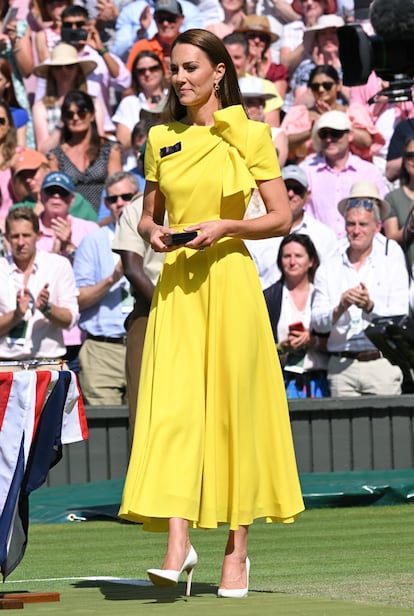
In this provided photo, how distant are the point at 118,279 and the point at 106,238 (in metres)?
0.42

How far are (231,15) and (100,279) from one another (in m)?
5.20

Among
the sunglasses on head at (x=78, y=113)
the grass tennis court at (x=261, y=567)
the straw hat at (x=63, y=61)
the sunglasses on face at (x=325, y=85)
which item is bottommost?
the grass tennis court at (x=261, y=567)

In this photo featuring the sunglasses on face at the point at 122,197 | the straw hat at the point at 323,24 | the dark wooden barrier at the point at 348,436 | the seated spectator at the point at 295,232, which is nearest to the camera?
the dark wooden barrier at the point at 348,436

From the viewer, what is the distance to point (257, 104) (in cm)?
1465

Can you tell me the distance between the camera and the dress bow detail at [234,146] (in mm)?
6254

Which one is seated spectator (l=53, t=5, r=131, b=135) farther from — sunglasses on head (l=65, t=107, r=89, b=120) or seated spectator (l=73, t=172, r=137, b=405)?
seated spectator (l=73, t=172, r=137, b=405)

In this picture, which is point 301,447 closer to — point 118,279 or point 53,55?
point 118,279

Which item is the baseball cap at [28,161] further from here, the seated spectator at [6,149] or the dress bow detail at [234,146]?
the dress bow detail at [234,146]

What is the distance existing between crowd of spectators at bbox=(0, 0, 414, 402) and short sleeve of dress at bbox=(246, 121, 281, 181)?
10.8ft

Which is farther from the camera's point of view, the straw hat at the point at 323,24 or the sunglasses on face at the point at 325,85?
the straw hat at the point at 323,24

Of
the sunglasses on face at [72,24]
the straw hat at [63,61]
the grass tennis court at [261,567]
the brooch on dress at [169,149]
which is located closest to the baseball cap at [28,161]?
the straw hat at [63,61]

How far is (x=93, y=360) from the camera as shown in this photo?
1245cm

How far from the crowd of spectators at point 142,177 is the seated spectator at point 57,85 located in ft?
0.07

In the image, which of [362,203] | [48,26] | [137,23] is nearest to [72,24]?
[48,26]
